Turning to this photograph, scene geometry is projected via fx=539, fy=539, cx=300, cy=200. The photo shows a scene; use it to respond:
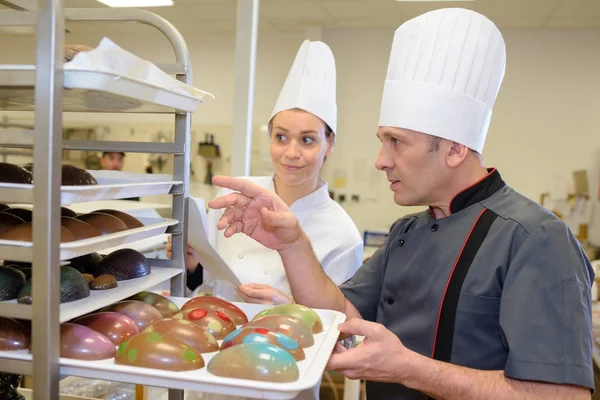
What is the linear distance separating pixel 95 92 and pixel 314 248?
113 centimetres

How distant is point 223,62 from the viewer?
17.9ft

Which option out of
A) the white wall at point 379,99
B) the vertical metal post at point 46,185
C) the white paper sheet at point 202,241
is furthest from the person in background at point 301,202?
the white wall at point 379,99

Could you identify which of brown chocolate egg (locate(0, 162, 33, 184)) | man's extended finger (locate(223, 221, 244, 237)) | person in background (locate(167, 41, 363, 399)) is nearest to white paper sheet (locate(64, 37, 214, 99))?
brown chocolate egg (locate(0, 162, 33, 184))

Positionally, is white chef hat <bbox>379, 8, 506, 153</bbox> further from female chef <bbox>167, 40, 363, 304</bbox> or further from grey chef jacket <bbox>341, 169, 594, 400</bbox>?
female chef <bbox>167, 40, 363, 304</bbox>

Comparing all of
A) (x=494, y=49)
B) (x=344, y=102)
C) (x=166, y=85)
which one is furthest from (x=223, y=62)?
(x=166, y=85)

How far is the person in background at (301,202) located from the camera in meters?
1.80

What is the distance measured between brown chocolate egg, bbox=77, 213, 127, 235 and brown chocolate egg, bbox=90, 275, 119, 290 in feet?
0.27

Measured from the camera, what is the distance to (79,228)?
0.89 m

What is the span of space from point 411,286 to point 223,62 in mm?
4581

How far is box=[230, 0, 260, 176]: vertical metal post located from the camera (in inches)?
122

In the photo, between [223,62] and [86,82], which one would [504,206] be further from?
[223,62]

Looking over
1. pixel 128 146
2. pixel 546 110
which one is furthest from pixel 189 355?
pixel 546 110

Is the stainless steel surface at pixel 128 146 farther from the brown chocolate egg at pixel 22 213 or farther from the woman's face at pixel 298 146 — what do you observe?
the woman's face at pixel 298 146

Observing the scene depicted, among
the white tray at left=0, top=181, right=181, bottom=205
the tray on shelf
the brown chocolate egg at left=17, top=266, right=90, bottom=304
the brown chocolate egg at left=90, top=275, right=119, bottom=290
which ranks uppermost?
the tray on shelf
